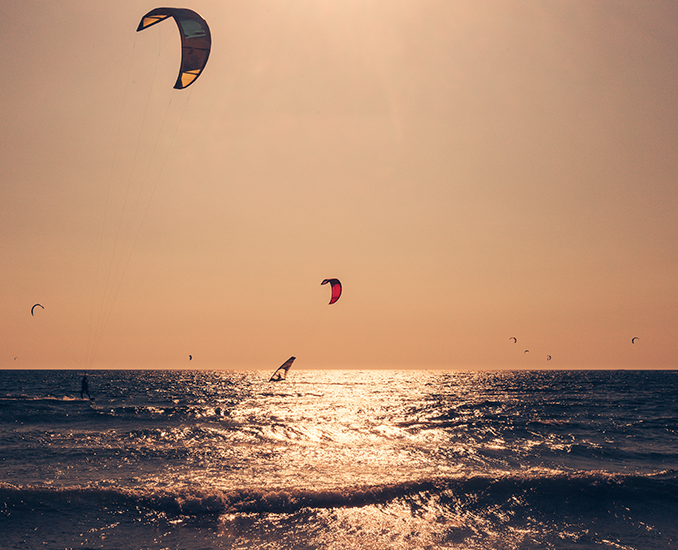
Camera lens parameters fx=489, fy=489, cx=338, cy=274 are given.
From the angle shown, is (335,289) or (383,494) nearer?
(383,494)

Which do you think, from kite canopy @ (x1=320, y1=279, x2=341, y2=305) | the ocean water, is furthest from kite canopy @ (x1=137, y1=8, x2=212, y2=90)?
kite canopy @ (x1=320, y1=279, x2=341, y2=305)

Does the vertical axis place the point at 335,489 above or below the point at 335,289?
below

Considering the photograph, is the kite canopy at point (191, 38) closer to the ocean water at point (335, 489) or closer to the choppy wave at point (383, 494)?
Answer: the choppy wave at point (383, 494)

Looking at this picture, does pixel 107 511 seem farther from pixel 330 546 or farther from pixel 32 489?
pixel 330 546

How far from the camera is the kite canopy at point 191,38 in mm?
11805

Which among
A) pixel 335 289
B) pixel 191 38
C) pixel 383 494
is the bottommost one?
pixel 383 494

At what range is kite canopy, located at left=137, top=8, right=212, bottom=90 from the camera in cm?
1180

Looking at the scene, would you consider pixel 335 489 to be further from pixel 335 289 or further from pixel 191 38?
pixel 335 289

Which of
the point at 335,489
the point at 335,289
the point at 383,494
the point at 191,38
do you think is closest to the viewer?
the point at 383,494

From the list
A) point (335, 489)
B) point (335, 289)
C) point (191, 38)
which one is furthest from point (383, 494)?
point (335, 289)

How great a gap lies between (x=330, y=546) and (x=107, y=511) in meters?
4.85

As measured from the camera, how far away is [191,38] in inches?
468

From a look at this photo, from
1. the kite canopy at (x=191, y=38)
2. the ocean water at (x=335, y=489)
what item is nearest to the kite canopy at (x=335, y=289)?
the ocean water at (x=335, y=489)

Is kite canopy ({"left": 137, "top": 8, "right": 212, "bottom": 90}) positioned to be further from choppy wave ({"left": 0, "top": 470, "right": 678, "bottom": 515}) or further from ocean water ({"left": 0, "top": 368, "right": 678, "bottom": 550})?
ocean water ({"left": 0, "top": 368, "right": 678, "bottom": 550})
